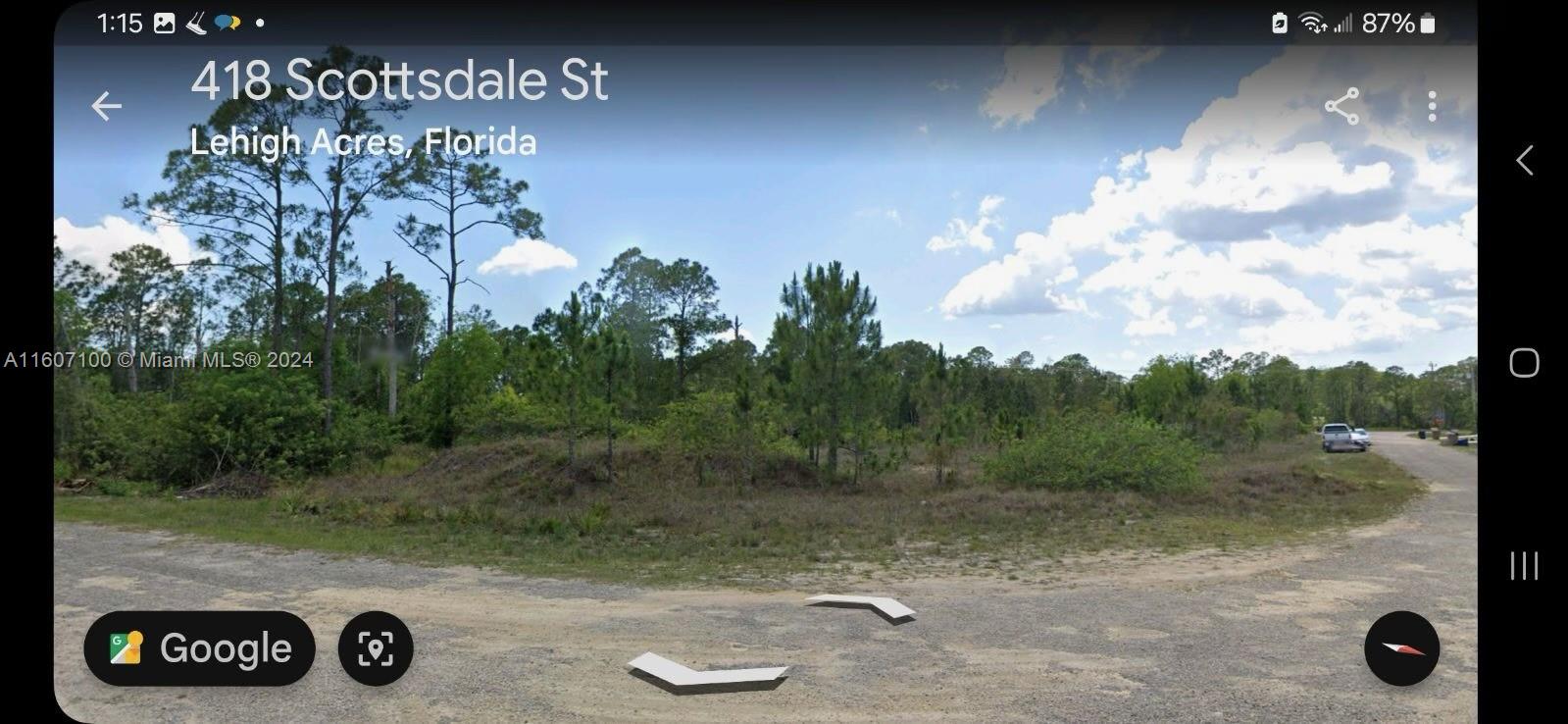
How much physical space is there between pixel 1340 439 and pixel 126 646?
4965 mm

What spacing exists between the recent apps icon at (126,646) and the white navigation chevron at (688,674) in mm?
1467

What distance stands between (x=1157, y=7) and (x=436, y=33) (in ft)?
6.24

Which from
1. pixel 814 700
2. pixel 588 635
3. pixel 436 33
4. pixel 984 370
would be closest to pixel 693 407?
pixel 984 370

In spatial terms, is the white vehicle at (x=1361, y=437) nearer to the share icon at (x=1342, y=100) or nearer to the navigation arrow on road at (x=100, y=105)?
the share icon at (x=1342, y=100)

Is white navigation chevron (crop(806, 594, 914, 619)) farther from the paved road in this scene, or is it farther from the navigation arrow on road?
the navigation arrow on road

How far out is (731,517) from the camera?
1070 cm

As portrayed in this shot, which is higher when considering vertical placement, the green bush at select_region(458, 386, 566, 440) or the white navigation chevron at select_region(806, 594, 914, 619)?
the green bush at select_region(458, 386, 566, 440)

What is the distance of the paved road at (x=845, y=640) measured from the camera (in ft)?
5.85

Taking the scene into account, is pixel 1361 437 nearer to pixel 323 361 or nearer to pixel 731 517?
pixel 323 361

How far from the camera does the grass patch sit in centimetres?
630

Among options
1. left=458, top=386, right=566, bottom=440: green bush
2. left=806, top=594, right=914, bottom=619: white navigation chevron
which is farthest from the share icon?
left=458, top=386, right=566, bottom=440: green bush

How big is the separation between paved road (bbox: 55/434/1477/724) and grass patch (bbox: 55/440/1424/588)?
2.54 ft
